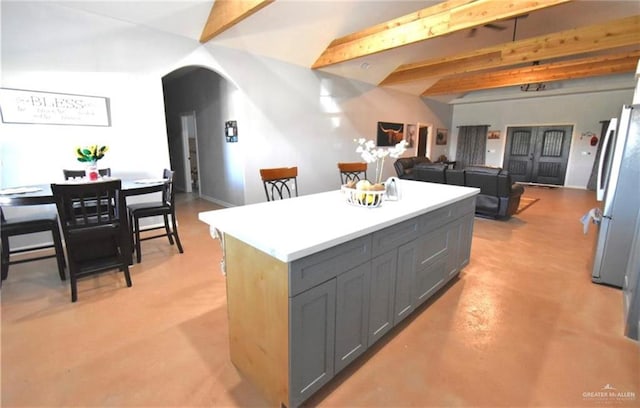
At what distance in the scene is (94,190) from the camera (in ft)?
7.14

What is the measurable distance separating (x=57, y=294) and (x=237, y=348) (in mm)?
1887

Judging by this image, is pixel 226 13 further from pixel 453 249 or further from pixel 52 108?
pixel 453 249

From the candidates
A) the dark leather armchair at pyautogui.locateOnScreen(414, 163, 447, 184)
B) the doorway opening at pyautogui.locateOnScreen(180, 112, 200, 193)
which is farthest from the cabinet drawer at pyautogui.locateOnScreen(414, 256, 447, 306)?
the doorway opening at pyautogui.locateOnScreen(180, 112, 200, 193)

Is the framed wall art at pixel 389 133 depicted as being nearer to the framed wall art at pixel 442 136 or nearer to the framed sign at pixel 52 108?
the framed wall art at pixel 442 136

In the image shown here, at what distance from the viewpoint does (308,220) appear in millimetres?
1579

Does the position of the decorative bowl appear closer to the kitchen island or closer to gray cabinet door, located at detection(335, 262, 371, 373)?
the kitchen island

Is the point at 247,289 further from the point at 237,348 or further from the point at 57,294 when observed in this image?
the point at 57,294

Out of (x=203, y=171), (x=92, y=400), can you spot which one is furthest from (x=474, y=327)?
(x=203, y=171)

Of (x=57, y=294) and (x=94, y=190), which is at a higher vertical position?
(x=94, y=190)

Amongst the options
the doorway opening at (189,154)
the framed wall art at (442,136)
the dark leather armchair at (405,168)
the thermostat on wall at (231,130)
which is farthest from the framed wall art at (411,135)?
the doorway opening at (189,154)

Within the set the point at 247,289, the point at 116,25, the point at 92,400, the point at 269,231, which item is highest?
the point at 116,25

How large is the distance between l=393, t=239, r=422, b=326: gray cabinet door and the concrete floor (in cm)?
18

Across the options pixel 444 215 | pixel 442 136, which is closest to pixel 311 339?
pixel 444 215

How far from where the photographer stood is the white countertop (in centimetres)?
121
